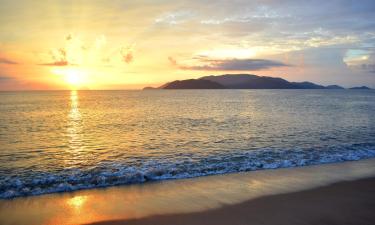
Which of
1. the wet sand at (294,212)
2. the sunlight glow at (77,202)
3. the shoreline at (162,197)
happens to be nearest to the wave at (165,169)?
the shoreline at (162,197)

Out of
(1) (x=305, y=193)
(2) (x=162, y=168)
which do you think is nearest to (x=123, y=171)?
(2) (x=162, y=168)

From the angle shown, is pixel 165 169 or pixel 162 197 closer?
pixel 162 197

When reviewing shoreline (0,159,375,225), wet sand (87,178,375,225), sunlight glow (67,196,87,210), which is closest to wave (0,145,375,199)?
shoreline (0,159,375,225)

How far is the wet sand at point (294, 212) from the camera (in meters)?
8.74

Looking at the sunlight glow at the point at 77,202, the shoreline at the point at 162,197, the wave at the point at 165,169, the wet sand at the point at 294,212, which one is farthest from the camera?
the wave at the point at 165,169

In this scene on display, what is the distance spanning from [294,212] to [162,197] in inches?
173

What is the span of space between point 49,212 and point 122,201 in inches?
89.2

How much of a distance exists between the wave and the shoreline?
2.20ft

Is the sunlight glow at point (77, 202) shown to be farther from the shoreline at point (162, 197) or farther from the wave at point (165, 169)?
the wave at point (165, 169)

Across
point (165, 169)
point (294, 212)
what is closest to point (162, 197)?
point (165, 169)

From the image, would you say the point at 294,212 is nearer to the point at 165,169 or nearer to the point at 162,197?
the point at 162,197

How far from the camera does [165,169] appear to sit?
48.2 ft

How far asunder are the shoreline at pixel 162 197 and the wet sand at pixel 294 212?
0.31 m

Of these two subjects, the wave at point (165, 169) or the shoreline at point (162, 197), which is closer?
the shoreline at point (162, 197)
